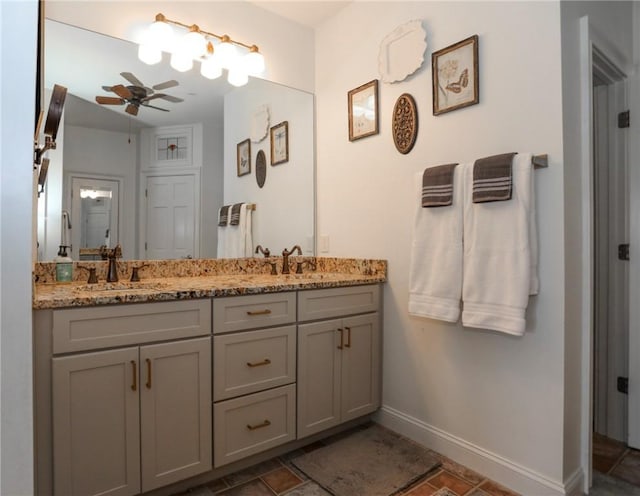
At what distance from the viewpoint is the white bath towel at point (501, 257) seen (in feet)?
4.96

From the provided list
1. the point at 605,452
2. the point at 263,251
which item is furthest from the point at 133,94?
the point at 605,452

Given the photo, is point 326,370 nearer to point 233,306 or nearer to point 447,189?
point 233,306

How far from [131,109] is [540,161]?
79.4 inches

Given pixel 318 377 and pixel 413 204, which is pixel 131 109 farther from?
pixel 318 377

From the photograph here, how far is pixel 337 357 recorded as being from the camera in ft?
6.77

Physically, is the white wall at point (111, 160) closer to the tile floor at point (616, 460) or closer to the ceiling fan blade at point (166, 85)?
the ceiling fan blade at point (166, 85)

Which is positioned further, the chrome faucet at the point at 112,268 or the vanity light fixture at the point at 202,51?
the vanity light fixture at the point at 202,51

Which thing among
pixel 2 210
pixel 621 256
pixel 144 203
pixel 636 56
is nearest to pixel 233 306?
pixel 144 203

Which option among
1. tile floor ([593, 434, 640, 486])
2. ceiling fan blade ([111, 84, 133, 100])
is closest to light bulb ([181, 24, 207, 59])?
ceiling fan blade ([111, 84, 133, 100])

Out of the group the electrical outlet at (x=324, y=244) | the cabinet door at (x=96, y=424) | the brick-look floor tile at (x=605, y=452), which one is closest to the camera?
the cabinet door at (x=96, y=424)

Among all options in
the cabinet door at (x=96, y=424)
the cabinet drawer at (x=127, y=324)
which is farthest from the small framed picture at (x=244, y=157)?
the cabinet door at (x=96, y=424)

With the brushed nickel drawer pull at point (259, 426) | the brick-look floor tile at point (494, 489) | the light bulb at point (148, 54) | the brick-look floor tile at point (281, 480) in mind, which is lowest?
the brick-look floor tile at point (281, 480)

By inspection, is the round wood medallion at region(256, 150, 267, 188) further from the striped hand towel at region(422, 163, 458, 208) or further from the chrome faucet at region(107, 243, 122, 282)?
the striped hand towel at region(422, 163, 458, 208)

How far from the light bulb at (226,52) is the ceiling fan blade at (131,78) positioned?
49 centimetres
